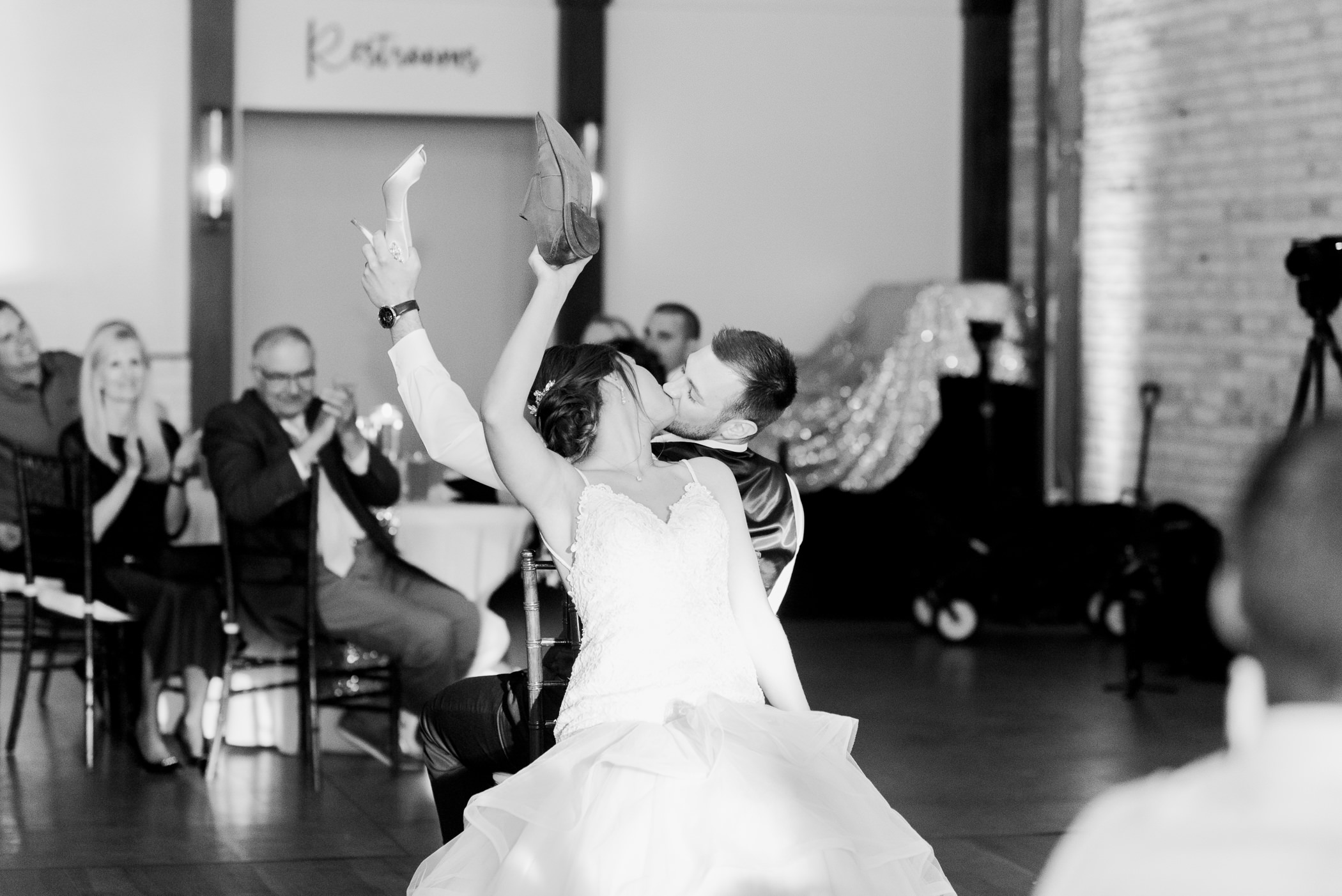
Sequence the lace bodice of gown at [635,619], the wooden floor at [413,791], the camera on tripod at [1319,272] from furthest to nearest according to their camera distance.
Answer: the camera on tripod at [1319,272]
the wooden floor at [413,791]
the lace bodice of gown at [635,619]

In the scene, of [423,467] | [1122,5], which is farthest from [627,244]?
[423,467]

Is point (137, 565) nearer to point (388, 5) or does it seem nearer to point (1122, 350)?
point (388, 5)

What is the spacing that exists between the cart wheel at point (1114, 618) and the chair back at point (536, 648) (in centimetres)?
529

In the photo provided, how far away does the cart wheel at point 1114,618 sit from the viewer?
26.5 ft

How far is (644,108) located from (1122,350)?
2.73 metres

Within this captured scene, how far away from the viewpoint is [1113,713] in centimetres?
645

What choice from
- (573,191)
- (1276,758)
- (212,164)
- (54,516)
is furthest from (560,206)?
(212,164)

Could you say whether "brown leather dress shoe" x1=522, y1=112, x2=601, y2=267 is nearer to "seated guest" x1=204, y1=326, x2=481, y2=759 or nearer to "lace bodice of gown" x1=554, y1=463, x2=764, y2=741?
"lace bodice of gown" x1=554, y1=463, x2=764, y2=741

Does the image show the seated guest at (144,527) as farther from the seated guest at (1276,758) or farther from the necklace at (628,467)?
the seated guest at (1276,758)

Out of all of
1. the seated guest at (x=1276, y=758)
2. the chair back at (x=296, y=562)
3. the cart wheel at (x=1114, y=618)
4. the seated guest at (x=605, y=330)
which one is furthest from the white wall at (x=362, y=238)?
the seated guest at (x=1276, y=758)

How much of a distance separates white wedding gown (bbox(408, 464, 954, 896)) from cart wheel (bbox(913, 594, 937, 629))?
5.22m

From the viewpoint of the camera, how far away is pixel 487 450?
3.03 m

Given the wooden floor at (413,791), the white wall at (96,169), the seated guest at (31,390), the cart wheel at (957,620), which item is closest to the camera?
the wooden floor at (413,791)

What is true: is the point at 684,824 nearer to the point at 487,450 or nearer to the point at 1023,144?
the point at 487,450
